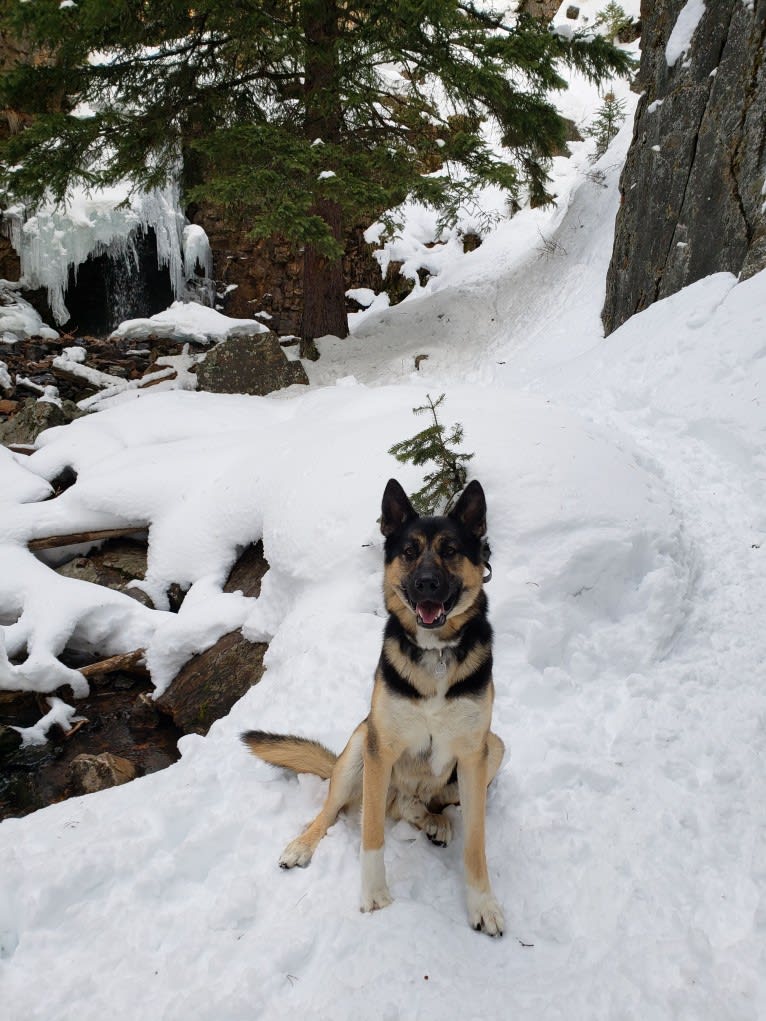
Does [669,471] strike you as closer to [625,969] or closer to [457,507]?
[457,507]

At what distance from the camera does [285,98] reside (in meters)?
10.3

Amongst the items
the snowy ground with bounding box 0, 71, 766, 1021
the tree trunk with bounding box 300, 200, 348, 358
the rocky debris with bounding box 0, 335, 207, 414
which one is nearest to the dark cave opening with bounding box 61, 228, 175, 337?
the rocky debris with bounding box 0, 335, 207, 414

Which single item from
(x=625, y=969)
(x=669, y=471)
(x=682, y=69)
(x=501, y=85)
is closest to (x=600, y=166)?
(x=501, y=85)

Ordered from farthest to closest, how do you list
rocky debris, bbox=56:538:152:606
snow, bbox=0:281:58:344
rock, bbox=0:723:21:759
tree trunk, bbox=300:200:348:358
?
snow, bbox=0:281:58:344 < tree trunk, bbox=300:200:348:358 < rocky debris, bbox=56:538:152:606 < rock, bbox=0:723:21:759

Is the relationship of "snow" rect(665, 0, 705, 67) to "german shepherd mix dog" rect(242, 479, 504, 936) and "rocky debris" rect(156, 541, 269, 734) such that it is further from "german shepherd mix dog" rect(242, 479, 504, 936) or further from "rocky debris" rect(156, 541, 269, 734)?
"rocky debris" rect(156, 541, 269, 734)

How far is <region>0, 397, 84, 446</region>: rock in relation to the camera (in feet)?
28.7

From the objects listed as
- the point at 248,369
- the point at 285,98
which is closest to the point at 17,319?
the point at 248,369

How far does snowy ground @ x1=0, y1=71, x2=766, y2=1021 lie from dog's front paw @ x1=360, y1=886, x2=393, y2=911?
43mm

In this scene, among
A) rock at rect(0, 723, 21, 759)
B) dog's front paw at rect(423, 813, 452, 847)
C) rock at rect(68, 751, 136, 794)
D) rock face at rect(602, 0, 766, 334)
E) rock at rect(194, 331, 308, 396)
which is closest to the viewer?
dog's front paw at rect(423, 813, 452, 847)

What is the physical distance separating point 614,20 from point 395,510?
21.8 meters

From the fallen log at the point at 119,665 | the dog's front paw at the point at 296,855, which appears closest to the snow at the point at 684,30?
the fallen log at the point at 119,665

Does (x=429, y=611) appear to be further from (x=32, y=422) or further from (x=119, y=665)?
(x=32, y=422)

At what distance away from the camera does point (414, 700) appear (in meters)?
2.36

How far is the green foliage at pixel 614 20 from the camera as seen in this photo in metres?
17.2
